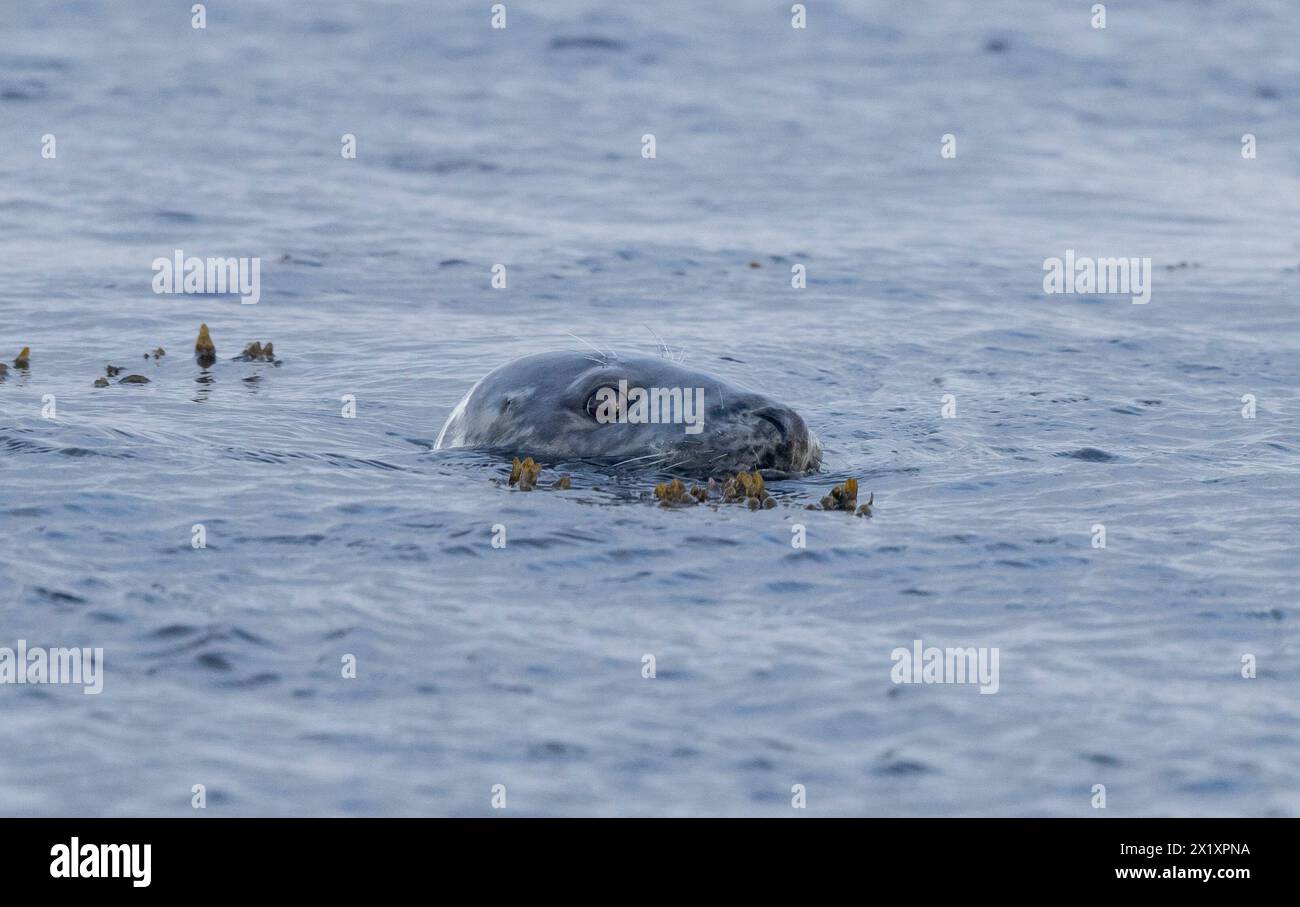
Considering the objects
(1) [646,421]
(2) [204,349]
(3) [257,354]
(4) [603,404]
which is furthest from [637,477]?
(2) [204,349]

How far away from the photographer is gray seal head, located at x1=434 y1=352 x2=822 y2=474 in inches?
422

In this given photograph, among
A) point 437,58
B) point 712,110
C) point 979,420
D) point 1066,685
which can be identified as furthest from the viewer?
point 437,58

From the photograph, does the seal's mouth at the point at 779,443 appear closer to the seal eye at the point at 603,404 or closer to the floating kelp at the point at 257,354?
the seal eye at the point at 603,404

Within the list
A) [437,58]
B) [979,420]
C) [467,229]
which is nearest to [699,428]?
[979,420]

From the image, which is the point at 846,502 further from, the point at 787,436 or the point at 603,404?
the point at 603,404

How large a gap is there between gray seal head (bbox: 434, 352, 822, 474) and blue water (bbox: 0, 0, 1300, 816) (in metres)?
0.30

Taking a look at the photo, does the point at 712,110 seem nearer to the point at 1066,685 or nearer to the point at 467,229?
the point at 467,229

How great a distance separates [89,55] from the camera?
29484 mm
